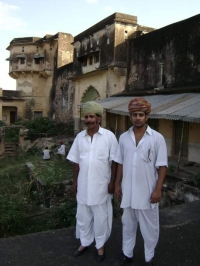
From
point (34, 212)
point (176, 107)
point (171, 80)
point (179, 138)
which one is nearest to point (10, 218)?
point (34, 212)

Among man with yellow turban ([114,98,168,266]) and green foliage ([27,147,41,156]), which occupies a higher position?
man with yellow turban ([114,98,168,266])

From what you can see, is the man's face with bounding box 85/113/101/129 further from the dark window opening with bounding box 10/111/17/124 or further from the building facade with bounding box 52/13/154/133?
the dark window opening with bounding box 10/111/17/124

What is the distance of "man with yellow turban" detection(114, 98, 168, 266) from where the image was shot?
94.8 inches

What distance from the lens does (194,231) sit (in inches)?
131

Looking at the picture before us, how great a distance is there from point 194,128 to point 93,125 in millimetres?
7502

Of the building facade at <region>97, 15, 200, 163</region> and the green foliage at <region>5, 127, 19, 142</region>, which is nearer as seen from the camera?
the building facade at <region>97, 15, 200, 163</region>

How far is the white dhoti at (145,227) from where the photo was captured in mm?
2434

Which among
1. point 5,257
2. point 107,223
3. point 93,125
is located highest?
point 93,125

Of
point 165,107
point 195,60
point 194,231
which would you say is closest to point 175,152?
point 165,107

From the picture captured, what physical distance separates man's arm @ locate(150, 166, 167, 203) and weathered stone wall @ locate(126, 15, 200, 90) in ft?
26.5

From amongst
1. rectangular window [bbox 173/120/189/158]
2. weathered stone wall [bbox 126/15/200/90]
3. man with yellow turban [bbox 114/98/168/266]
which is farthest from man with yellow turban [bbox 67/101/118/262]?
weathered stone wall [bbox 126/15/200/90]

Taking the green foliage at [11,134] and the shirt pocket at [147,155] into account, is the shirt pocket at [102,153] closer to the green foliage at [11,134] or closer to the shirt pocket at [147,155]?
the shirt pocket at [147,155]

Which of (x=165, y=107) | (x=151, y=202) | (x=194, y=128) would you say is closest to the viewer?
(x=151, y=202)

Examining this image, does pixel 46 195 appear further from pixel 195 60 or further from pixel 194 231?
pixel 195 60
